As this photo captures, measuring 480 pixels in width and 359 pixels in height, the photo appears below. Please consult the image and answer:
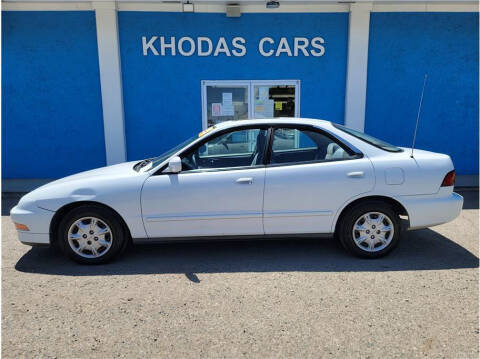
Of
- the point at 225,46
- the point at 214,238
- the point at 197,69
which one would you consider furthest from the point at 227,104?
the point at 214,238

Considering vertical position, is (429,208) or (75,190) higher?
(75,190)

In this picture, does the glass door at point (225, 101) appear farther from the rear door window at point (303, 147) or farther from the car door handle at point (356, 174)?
the car door handle at point (356, 174)

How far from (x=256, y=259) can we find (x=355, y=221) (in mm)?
1160

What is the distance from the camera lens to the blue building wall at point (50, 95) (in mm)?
7270

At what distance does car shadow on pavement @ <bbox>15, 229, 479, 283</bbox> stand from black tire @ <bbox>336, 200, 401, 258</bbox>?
10cm

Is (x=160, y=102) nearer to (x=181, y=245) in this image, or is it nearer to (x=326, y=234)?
(x=181, y=245)

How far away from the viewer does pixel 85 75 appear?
7430 mm

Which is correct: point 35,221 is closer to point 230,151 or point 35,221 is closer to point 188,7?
point 230,151

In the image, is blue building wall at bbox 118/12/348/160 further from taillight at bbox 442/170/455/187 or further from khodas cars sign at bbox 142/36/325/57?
taillight at bbox 442/170/455/187

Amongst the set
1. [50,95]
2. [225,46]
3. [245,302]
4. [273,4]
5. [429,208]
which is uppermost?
[273,4]

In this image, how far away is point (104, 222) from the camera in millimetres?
3990

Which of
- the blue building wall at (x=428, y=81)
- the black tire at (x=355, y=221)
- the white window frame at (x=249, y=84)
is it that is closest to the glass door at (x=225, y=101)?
the white window frame at (x=249, y=84)

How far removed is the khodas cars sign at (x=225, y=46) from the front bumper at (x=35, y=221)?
4408 millimetres

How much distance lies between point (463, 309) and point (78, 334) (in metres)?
3.08
